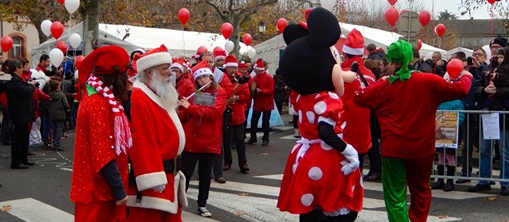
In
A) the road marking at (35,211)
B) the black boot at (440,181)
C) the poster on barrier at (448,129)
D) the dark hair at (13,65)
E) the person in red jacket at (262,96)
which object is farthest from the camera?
the person in red jacket at (262,96)

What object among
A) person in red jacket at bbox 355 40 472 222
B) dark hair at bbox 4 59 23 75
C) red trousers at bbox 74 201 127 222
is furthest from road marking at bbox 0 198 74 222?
person in red jacket at bbox 355 40 472 222

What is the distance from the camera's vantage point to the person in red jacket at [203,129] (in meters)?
8.26

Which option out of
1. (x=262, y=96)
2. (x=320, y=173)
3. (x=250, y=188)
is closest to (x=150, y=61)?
(x=320, y=173)

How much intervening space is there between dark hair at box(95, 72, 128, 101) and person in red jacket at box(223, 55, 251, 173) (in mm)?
6244

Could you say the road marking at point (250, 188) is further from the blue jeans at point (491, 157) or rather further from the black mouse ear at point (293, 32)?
the black mouse ear at point (293, 32)

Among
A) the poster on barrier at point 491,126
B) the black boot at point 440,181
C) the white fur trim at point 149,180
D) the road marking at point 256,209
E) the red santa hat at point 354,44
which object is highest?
the red santa hat at point 354,44

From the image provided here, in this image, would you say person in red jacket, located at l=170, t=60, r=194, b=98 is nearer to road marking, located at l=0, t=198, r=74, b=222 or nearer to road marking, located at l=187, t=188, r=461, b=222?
road marking, located at l=187, t=188, r=461, b=222

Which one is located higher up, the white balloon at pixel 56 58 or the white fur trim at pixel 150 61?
the white balloon at pixel 56 58

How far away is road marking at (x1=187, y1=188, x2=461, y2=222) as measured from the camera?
8109 mm

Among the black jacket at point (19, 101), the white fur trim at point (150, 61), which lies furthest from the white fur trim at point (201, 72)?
the black jacket at point (19, 101)

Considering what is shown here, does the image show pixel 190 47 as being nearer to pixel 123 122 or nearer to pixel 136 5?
pixel 136 5

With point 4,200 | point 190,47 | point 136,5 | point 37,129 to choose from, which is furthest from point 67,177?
point 136,5

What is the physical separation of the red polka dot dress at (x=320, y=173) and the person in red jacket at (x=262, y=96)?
33.1 ft

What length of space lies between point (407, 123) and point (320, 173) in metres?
1.45
